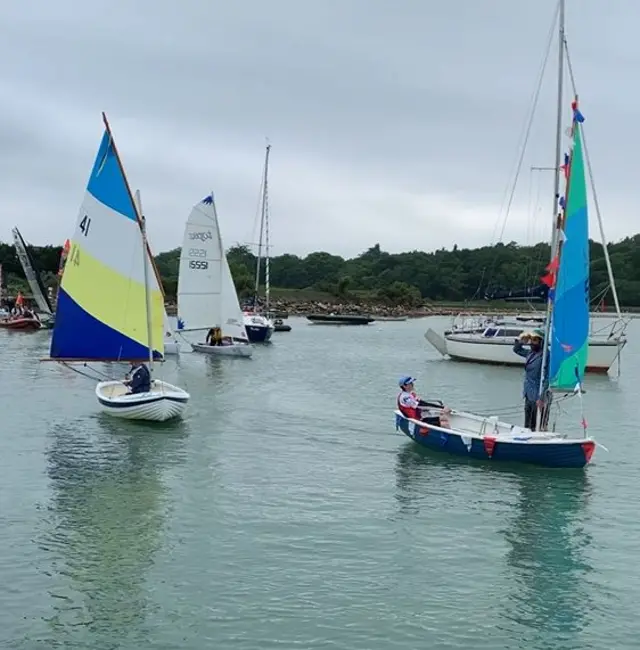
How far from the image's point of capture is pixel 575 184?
20.7 metres

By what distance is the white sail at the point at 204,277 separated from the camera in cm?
5144

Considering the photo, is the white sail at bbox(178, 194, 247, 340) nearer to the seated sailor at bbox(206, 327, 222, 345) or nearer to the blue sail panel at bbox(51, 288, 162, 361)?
the seated sailor at bbox(206, 327, 222, 345)

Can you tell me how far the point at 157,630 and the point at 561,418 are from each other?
73.1 feet

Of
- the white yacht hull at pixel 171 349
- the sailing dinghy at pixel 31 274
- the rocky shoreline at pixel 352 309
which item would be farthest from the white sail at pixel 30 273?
the white yacht hull at pixel 171 349

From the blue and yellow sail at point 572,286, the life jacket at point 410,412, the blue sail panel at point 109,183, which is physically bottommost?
the life jacket at point 410,412

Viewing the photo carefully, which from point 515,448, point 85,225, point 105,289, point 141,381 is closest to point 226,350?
point 105,289

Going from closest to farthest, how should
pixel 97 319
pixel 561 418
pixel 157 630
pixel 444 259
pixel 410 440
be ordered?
pixel 157 630 → pixel 410 440 → pixel 97 319 → pixel 561 418 → pixel 444 259

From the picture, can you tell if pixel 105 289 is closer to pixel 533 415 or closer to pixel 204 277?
pixel 533 415

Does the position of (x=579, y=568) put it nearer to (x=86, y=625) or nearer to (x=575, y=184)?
(x=86, y=625)

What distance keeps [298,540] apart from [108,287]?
14.7 m

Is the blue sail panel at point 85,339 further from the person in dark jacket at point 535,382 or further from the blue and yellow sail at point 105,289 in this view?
the person in dark jacket at point 535,382

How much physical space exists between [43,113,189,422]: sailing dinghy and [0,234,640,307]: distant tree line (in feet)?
378

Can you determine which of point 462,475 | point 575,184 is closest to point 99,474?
point 462,475

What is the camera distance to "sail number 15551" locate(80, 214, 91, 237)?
27969mm
